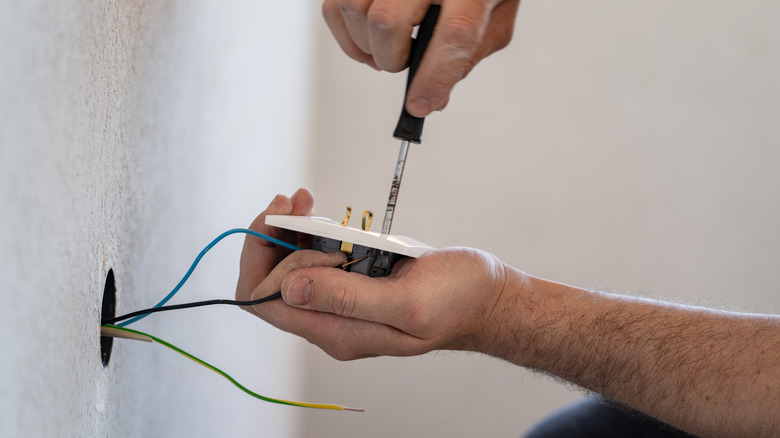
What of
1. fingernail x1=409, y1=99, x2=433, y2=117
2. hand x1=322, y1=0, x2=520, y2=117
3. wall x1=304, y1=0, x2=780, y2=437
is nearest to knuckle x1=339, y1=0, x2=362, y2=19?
hand x1=322, y1=0, x2=520, y2=117

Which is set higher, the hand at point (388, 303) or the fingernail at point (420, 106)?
the fingernail at point (420, 106)

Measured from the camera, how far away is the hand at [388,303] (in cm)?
60

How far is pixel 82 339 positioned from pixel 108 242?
9 centimetres

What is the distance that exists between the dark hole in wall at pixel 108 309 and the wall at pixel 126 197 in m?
0.01

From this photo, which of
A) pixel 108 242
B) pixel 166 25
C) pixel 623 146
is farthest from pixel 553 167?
pixel 108 242

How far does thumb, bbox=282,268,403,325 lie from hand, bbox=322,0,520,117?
0.20 metres

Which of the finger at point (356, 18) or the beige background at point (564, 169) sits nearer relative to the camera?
the finger at point (356, 18)

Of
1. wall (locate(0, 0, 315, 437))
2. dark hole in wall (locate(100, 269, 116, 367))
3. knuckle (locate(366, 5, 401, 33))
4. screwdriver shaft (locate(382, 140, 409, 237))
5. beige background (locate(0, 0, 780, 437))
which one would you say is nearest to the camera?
wall (locate(0, 0, 315, 437))

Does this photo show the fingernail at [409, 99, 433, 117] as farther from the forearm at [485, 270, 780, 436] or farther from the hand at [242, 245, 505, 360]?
the forearm at [485, 270, 780, 436]

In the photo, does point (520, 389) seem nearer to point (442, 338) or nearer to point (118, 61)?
point (442, 338)

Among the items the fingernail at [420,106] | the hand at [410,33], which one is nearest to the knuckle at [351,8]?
the hand at [410,33]

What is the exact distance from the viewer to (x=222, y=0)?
797 millimetres

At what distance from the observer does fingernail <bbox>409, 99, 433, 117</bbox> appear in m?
0.66

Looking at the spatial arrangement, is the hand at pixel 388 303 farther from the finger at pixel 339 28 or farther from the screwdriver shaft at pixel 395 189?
the finger at pixel 339 28
